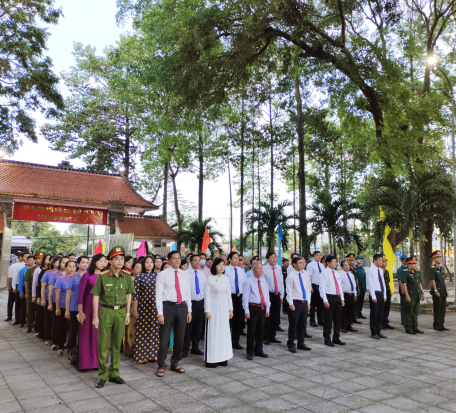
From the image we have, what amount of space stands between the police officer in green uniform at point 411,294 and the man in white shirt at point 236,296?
366 centimetres

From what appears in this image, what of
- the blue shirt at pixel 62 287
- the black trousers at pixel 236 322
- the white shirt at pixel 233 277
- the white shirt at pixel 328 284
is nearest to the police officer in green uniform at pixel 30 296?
the blue shirt at pixel 62 287

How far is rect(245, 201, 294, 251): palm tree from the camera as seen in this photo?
17.4 m

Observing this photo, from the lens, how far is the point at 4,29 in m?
12.8

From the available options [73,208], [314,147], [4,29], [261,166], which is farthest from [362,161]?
[4,29]

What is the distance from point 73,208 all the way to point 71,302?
11221 mm

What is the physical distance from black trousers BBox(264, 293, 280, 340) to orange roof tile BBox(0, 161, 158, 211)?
10.8 meters

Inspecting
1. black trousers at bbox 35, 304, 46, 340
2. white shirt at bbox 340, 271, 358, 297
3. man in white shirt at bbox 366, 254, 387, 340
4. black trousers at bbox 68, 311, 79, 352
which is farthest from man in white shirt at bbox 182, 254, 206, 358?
white shirt at bbox 340, 271, 358, 297

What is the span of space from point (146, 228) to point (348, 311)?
43.5 feet

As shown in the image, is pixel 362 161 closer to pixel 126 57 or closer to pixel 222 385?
pixel 126 57

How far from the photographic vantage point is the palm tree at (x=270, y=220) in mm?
17391

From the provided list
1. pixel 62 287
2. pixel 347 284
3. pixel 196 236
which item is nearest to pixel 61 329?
pixel 62 287

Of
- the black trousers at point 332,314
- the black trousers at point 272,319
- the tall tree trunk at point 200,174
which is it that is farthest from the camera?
the tall tree trunk at point 200,174

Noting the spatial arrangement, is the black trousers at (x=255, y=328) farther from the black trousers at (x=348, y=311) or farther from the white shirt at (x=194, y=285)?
the black trousers at (x=348, y=311)

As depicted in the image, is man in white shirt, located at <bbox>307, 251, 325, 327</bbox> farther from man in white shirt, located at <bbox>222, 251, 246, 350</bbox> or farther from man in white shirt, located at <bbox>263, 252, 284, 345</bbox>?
man in white shirt, located at <bbox>222, 251, 246, 350</bbox>
